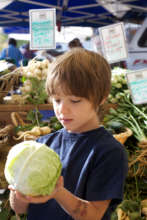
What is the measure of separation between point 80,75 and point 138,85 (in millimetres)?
1377

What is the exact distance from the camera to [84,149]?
3.50 feet

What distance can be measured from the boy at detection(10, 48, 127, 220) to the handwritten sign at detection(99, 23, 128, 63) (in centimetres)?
150

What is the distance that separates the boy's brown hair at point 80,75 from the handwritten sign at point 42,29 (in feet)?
3.75

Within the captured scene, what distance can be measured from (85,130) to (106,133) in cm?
10

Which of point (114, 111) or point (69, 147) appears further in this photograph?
point (114, 111)

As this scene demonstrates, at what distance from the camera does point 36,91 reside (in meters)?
2.27

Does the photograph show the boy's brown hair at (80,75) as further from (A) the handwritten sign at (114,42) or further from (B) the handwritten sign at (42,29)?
(A) the handwritten sign at (114,42)

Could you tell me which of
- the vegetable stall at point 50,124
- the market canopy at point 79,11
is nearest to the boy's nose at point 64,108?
the vegetable stall at point 50,124

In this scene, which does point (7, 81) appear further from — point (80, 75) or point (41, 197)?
point (41, 197)

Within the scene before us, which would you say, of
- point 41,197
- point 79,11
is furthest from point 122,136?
point 79,11

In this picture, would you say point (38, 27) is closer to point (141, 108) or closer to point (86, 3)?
point (141, 108)

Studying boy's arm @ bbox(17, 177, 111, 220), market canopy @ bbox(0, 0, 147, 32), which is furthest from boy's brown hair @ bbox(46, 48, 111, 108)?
market canopy @ bbox(0, 0, 147, 32)

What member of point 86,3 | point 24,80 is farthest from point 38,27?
point 86,3

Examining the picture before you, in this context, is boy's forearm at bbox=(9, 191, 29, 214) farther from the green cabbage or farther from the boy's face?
the boy's face
